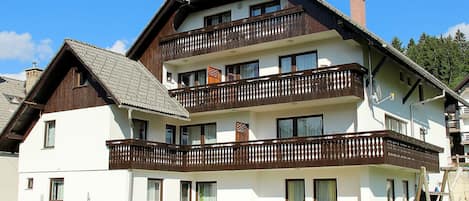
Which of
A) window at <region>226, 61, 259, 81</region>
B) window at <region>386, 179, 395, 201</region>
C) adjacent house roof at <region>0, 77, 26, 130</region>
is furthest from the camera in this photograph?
adjacent house roof at <region>0, 77, 26, 130</region>

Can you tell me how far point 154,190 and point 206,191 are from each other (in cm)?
252

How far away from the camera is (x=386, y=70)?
23.2 metres

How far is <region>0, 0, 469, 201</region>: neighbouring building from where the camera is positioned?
2062 cm

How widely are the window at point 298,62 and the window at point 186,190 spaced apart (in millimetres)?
6084

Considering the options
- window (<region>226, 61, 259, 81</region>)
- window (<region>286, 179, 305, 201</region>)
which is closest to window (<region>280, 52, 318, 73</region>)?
window (<region>226, 61, 259, 81</region>)

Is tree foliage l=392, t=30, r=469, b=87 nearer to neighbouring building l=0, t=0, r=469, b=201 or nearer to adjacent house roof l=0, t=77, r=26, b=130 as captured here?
neighbouring building l=0, t=0, r=469, b=201

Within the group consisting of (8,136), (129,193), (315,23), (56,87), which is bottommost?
(129,193)

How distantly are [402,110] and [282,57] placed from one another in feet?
18.8

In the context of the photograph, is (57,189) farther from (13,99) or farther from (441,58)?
(441,58)

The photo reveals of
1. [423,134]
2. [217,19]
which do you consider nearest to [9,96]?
[217,19]

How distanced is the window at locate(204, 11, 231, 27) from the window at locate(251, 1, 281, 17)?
133cm

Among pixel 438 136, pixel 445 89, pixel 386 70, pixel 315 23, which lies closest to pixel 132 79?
pixel 315 23

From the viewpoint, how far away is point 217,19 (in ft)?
83.7

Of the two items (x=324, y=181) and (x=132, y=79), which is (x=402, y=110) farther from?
(x=132, y=79)
